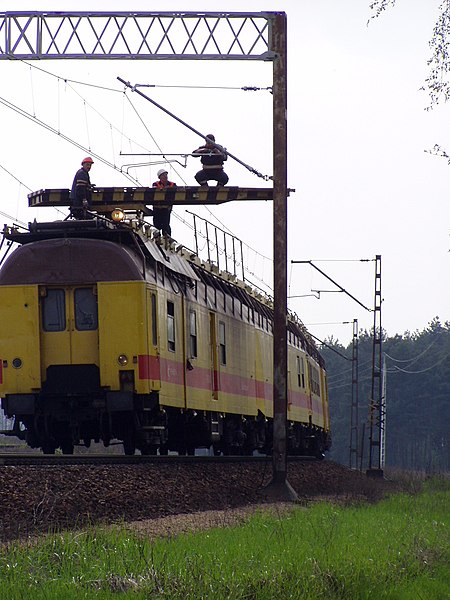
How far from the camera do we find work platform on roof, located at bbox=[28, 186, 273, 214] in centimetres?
2600

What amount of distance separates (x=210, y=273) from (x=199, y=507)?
9894mm

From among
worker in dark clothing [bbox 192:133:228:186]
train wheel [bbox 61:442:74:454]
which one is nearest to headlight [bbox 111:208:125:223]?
train wheel [bbox 61:442:74:454]

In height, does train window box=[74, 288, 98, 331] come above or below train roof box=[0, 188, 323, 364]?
below

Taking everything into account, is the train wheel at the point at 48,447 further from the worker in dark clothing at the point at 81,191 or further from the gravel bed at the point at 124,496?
the worker in dark clothing at the point at 81,191

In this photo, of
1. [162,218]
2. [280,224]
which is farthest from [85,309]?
[162,218]

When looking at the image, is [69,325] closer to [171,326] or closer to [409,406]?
[171,326]

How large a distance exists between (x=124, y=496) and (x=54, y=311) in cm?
569

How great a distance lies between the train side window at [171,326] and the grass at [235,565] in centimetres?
718

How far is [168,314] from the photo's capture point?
20953 millimetres

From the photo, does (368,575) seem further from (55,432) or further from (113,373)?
(55,432)

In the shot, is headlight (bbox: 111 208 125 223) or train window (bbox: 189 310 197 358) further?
train window (bbox: 189 310 197 358)

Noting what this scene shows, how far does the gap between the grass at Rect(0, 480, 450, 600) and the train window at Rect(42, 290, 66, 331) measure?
22.7 feet

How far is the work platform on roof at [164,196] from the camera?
26000mm

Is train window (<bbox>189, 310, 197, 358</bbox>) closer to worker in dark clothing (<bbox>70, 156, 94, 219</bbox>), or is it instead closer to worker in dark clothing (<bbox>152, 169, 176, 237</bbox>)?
worker in dark clothing (<bbox>152, 169, 176, 237</bbox>)
